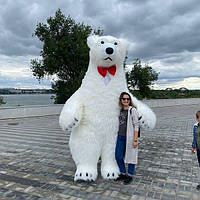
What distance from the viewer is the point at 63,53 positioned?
13016 mm

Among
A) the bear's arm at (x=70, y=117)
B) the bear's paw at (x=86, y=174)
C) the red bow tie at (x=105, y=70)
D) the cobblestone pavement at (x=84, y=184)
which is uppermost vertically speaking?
the red bow tie at (x=105, y=70)

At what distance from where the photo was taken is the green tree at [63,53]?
12992 mm

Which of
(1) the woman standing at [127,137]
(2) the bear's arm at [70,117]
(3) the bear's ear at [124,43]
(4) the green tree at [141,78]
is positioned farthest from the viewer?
(4) the green tree at [141,78]

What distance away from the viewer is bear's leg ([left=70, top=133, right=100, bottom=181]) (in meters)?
3.14

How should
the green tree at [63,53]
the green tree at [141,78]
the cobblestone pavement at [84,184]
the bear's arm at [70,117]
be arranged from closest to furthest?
the cobblestone pavement at [84,184] < the bear's arm at [70,117] < the green tree at [63,53] < the green tree at [141,78]

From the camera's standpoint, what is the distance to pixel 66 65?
546 inches

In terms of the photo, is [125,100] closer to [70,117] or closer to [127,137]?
[127,137]

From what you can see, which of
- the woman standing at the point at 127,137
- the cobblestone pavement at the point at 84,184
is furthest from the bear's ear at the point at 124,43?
the cobblestone pavement at the point at 84,184

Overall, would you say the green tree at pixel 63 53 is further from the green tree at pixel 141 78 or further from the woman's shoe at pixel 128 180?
the woman's shoe at pixel 128 180

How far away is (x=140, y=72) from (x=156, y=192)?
15.5 meters

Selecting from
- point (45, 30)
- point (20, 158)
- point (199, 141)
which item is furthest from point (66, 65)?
point (199, 141)

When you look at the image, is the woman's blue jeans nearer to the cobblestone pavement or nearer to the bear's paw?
the cobblestone pavement

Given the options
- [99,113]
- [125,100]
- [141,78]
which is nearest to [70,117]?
[99,113]

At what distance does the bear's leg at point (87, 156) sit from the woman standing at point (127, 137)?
357 millimetres
